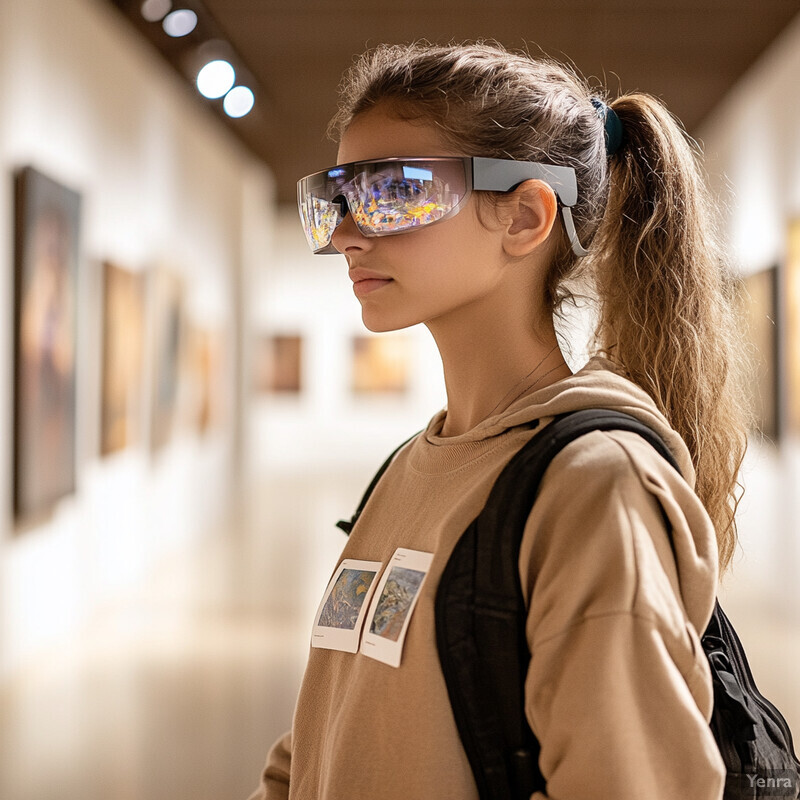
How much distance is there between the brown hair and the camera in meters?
1.60

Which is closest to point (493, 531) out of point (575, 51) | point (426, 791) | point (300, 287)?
point (426, 791)

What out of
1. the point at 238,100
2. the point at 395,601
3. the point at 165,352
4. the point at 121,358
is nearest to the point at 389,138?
the point at 395,601

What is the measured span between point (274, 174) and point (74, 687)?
43.8 feet

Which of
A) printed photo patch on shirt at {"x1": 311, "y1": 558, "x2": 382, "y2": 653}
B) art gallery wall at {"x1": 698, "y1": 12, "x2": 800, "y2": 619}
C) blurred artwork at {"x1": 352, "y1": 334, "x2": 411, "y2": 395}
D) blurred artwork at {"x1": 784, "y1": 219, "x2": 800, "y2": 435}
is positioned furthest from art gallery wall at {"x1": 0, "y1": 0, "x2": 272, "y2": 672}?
blurred artwork at {"x1": 352, "y1": 334, "x2": 411, "y2": 395}

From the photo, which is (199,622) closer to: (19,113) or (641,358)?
(19,113)

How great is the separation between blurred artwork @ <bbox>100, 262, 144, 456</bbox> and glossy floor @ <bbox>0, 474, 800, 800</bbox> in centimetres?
151

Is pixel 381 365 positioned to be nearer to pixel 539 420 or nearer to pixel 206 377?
pixel 206 377

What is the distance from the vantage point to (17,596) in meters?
6.85

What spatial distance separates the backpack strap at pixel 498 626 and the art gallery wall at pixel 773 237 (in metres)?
7.45

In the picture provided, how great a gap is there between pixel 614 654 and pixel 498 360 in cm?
60

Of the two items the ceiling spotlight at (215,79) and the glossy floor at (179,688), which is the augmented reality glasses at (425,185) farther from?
the ceiling spotlight at (215,79)

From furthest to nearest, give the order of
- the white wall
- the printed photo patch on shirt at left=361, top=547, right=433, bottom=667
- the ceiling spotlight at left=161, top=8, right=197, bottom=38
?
the white wall, the ceiling spotlight at left=161, top=8, right=197, bottom=38, the printed photo patch on shirt at left=361, top=547, right=433, bottom=667

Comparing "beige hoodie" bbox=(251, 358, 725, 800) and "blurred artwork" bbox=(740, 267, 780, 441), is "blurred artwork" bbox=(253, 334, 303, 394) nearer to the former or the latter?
"blurred artwork" bbox=(740, 267, 780, 441)

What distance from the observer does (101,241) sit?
29.0 feet
